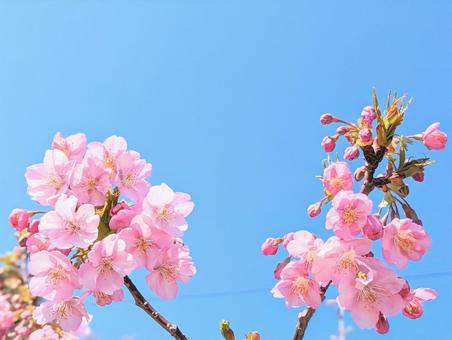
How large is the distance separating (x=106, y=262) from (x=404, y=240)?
38.5 inches

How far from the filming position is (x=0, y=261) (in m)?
5.02

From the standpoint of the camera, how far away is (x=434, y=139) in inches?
83.0

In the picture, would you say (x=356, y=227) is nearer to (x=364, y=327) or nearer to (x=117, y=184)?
(x=364, y=327)

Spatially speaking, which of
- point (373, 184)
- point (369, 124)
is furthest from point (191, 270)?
point (369, 124)

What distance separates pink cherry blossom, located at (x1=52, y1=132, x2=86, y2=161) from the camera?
6.43ft

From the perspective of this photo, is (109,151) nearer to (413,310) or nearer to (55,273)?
(55,273)

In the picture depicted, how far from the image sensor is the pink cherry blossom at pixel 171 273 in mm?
1806

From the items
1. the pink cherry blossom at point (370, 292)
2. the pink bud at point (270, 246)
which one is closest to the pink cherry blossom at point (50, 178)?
the pink bud at point (270, 246)

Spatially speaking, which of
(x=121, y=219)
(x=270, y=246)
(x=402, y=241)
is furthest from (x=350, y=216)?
(x=121, y=219)

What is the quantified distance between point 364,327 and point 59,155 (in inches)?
47.4

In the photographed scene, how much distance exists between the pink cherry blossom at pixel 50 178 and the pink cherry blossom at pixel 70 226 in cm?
11

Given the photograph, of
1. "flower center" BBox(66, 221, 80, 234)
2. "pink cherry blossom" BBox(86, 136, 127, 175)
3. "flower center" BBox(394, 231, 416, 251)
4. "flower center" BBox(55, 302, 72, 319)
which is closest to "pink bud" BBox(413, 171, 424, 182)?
"flower center" BBox(394, 231, 416, 251)

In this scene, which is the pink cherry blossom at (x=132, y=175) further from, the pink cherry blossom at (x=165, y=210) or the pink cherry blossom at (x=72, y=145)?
the pink cherry blossom at (x=72, y=145)

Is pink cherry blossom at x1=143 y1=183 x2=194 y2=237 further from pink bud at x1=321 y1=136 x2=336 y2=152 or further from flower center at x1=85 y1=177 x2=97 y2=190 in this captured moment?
pink bud at x1=321 y1=136 x2=336 y2=152
